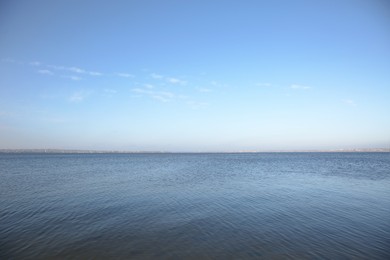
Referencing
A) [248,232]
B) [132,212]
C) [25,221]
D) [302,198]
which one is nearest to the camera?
[248,232]

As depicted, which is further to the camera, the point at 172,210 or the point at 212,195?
the point at 212,195

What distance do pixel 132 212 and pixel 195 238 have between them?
20.4 ft

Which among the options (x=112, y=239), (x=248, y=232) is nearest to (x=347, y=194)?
(x=248, y=232)

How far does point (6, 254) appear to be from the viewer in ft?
28.8

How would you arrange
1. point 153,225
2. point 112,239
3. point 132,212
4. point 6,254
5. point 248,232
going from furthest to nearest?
point 132,212, point 153,225, point 248,232, point 112,239, point 6,254

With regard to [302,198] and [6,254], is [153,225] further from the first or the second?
[302,198]

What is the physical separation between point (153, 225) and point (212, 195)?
342 inches

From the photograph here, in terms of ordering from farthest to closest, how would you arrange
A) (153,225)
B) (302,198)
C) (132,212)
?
(302,198)
(132,212)
(153,225)

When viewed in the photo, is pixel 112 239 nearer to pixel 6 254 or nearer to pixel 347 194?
pixel 6 254

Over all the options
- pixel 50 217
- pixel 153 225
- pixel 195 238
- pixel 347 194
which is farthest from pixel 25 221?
pixel 347 194

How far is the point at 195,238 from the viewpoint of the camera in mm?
10211

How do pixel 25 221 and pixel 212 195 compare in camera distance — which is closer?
pixel 25 221

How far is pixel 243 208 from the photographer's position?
15.5 metres

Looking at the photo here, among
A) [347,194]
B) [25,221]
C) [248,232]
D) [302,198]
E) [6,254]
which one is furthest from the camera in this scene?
[347,194]
